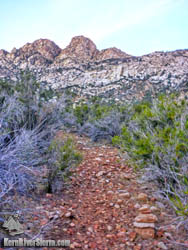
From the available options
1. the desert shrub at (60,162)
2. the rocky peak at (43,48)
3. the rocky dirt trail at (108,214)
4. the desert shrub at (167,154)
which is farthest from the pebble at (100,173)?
the rocky peak at (43,48)

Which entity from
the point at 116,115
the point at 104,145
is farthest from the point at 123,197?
the point at 116,115

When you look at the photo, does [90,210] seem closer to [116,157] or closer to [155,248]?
[155,248]

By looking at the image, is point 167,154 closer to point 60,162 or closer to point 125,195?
point 125,195

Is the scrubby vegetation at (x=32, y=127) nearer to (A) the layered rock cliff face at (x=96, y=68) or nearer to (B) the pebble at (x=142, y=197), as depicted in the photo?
(B) the pebble at (x=142, y=197)

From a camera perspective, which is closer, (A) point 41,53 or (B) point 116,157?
(B) point 116,157

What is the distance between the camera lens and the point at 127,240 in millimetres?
2031

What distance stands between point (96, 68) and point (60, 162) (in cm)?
2817

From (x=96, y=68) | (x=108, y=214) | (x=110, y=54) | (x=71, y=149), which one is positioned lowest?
(x=108, y=214)

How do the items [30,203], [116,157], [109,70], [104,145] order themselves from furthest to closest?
[109,70] → [104,145] → [116,157] → [30,203]

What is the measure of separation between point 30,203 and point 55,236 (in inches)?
25.4

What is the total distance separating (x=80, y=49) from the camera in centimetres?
3672

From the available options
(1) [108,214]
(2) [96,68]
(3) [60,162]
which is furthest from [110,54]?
(1) [108,214]

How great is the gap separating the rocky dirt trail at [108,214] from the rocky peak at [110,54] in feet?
109

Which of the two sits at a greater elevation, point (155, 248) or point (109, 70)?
point (109, 70)
